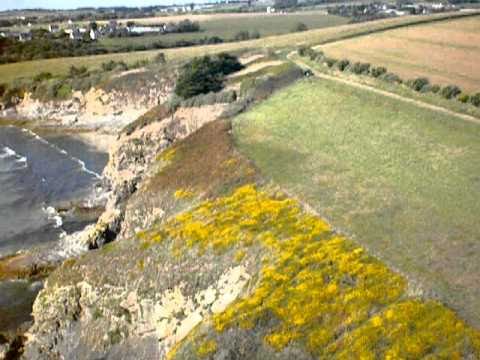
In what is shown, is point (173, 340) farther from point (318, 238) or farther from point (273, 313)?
point (318, 238)

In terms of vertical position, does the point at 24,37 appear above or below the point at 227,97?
above

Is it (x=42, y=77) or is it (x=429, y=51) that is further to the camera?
(x=42, y=77)

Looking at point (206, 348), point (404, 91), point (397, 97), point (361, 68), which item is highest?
point (361, 68)

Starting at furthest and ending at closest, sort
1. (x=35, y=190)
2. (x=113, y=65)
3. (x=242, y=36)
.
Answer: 1. (x=242, y=36)
2. (x=113, y=65)
3. (x=35, y=190)

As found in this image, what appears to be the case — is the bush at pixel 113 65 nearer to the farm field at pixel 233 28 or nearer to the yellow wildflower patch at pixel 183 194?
the farm field at pixel 233 28

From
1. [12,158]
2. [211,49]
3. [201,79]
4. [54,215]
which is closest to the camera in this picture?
[54,215]

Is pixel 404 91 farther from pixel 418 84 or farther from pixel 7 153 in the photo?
pixel 7 153

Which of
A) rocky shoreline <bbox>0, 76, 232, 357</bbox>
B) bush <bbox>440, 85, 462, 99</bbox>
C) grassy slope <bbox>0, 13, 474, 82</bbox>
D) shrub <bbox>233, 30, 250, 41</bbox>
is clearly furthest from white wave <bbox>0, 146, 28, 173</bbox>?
shrub <bbox>233, 30, 250, 41</bbox>

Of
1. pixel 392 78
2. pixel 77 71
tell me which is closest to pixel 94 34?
pixel 77 71

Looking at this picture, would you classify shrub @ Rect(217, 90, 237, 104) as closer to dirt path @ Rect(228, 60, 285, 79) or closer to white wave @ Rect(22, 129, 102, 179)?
dirt path @ Rect(228, 60, 285, 79)
